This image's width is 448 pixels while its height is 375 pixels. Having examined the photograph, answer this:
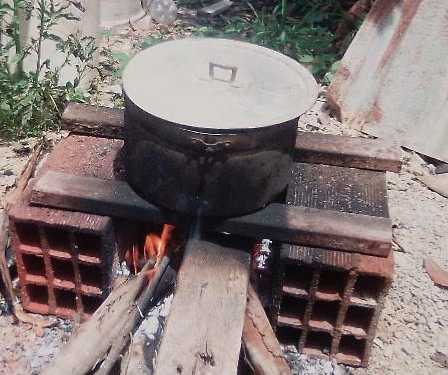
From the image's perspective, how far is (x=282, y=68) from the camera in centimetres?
245

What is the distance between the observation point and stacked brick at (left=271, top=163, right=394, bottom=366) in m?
2.25

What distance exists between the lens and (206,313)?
6.66 feet

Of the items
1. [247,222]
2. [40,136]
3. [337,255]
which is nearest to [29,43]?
[40,136]

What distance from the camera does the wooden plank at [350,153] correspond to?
2.72 metres

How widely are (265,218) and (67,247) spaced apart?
2.76ft

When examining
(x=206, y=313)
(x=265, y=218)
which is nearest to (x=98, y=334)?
(x=206, y=313)

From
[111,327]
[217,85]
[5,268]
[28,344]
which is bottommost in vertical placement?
[28,344]

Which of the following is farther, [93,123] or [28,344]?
[93,123]

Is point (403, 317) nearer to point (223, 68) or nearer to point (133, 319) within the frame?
point (133, 319)

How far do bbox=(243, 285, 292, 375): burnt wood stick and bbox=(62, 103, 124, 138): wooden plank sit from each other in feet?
3.55

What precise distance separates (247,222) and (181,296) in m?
0.38

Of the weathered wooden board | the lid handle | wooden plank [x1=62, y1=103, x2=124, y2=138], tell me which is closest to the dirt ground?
the weathered wooden board

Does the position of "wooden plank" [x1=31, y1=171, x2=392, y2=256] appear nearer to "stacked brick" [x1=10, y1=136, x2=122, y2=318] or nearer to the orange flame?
"stacked brick" [x1=10, y1=136, x2=122, y2=318]

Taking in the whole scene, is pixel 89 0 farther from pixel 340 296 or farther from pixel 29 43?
pixel 340 296
